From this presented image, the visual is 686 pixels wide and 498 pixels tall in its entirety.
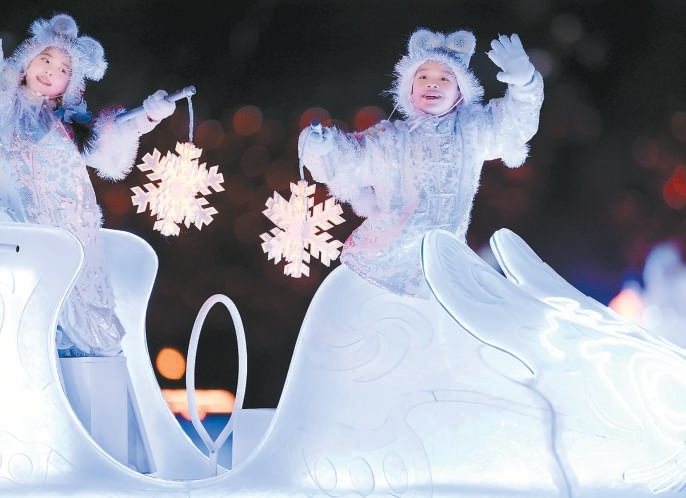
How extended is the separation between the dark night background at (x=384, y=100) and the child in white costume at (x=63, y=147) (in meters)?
1.56

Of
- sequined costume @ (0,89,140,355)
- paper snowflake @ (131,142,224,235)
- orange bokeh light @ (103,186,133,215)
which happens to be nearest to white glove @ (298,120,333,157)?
paper snowflake @ (131,142,224,235)

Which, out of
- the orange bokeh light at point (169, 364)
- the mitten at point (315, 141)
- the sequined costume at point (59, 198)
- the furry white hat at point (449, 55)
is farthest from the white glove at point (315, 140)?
the orange bokeh light at point (169, 364)

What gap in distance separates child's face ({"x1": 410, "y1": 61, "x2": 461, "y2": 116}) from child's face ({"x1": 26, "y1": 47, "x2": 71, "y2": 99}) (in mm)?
1053

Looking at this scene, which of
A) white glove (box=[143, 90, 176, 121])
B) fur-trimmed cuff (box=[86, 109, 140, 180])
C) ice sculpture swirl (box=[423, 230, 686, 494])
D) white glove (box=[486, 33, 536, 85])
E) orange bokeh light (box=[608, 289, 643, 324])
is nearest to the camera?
ice sculpture swirl (box=[423, 230, 686, 494])

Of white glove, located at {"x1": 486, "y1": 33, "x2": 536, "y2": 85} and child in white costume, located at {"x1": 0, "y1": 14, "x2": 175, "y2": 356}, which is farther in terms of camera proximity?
child in white costume, located at {"x1": 0, "y1": 14, "x2": 175, "y2": 356}

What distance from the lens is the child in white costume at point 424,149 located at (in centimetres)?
277

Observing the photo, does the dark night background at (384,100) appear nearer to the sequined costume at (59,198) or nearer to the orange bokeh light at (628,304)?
the orange bokeh light at (628,304)

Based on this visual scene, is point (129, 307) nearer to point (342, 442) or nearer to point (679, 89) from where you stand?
point (342, 442)

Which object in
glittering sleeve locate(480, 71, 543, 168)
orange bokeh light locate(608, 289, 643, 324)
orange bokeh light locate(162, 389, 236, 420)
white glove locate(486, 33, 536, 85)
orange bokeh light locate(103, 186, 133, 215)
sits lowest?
orange bokeh light locate(162, 389, 236, 420)

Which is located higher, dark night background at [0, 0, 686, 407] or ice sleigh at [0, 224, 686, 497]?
dark night background at [0, 0, 686, 407]

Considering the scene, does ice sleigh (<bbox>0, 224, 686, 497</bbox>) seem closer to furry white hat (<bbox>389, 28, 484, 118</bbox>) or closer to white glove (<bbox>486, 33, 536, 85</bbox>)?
white glove (<bbox>486, 33, 536, 85</bbox>)

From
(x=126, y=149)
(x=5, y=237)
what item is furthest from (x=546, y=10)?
(x=5, y=237)

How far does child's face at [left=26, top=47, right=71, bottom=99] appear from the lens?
3.01m

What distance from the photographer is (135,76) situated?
15.4ft
